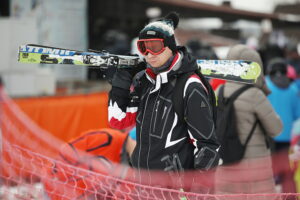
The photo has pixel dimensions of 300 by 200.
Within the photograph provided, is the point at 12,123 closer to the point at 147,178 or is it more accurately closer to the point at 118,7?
the point at 147,178

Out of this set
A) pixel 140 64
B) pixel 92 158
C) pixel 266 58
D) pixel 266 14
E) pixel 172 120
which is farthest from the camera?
pixel 266 14

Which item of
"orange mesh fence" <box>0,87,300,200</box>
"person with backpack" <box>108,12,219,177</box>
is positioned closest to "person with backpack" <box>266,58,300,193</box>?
"orange mesh fence" <box>0,87,300,200</box>

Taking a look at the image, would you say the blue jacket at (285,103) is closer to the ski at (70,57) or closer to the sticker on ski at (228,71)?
the sticker on ski at (228,71)

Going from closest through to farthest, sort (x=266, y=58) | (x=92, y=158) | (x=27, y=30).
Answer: (x=92, y=158), (x=27, y=30), (x=266, y=58)

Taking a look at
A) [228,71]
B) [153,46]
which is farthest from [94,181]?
[228,71]

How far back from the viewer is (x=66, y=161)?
3391mm

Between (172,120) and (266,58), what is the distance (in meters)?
10.1

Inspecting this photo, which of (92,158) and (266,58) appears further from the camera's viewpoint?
(266,58)

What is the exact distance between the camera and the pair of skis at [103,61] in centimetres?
264

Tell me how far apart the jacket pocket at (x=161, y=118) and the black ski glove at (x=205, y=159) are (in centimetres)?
21

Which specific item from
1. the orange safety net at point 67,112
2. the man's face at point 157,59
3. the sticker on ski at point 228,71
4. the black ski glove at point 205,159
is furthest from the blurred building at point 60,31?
the black ski glove at point 205,159

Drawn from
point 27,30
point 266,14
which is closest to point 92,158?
point 27,30

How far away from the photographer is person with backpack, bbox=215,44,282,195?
378 cm

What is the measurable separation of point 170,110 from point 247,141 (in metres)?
1.34
